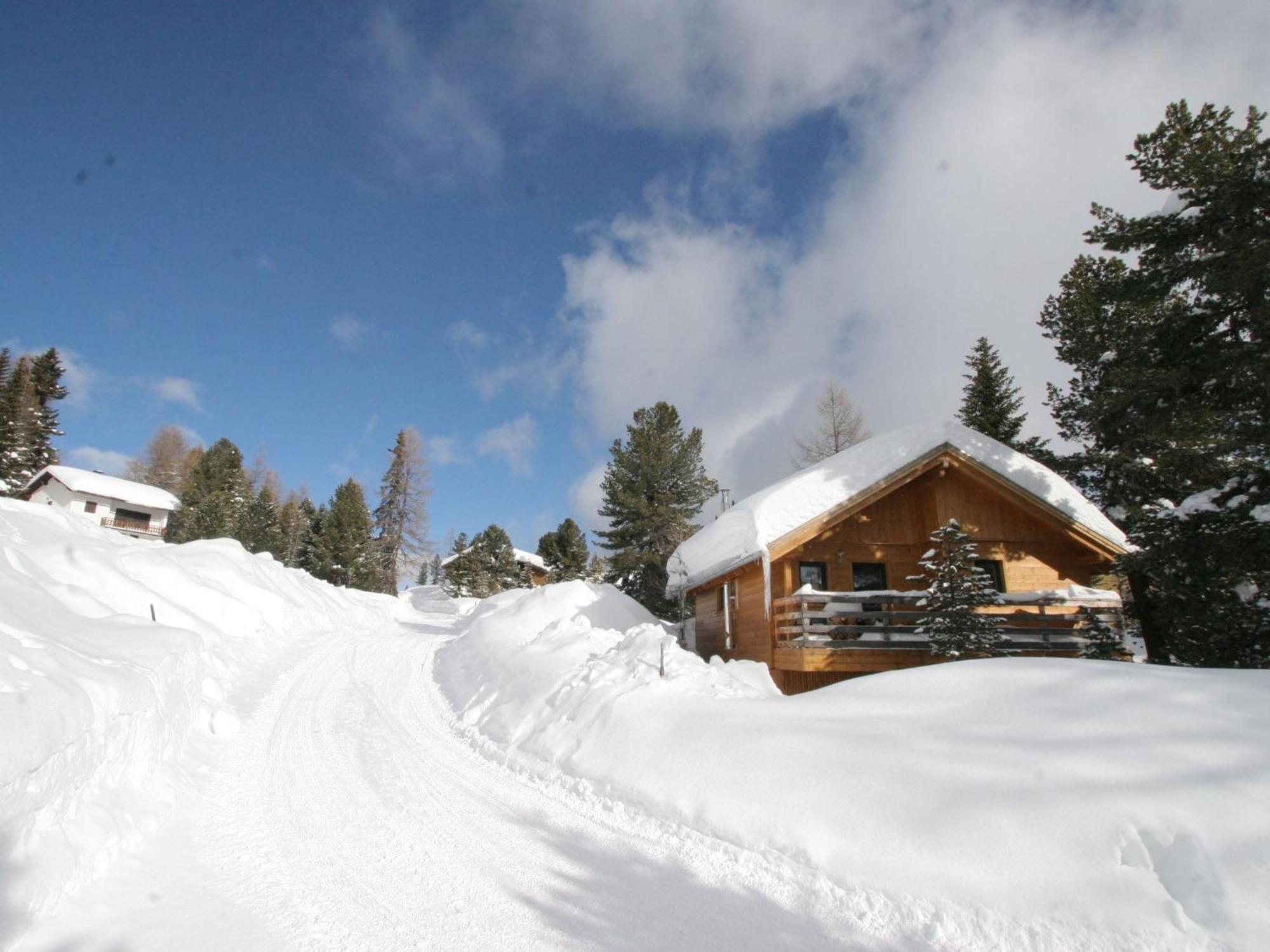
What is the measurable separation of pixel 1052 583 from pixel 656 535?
18710mm

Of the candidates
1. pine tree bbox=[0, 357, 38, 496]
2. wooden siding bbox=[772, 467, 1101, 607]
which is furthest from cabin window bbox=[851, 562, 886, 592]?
pine tree bbox=[0, 357, 38, 496]

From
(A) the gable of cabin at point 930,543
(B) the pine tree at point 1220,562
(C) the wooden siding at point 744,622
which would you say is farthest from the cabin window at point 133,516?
(B) the pine tree at point 1220,562

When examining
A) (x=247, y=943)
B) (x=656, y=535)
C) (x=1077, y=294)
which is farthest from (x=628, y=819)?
(x=656, y=535)

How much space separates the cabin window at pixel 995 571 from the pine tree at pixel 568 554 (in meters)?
27.8

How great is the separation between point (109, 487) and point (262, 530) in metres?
19.6

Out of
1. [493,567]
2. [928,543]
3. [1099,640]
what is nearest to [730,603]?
[928,543]

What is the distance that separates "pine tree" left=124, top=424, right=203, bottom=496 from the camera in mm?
68000

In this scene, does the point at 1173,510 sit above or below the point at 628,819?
above

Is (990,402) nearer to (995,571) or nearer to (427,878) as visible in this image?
(995,571)

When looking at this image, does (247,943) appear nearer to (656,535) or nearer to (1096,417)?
(1096,417)

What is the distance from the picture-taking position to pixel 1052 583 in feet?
52.5

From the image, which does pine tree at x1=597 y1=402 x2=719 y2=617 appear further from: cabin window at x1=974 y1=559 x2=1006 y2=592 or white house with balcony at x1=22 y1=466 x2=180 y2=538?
white house with balcony at x1=22 y1=466 x2=180 y2=538

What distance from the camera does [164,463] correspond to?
68375 mm

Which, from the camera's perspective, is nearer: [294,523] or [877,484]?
[877,484]
